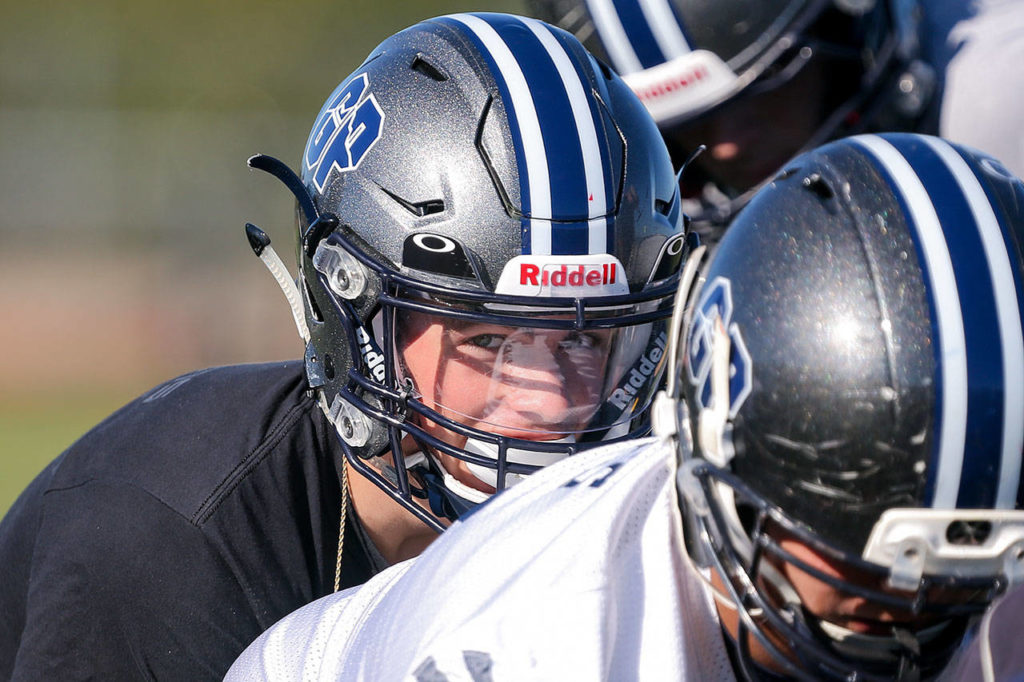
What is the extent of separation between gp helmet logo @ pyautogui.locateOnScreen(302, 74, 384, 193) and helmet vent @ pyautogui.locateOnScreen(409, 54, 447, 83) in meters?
0.09

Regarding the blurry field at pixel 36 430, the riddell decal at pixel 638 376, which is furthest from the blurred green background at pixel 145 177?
the riddell decal at pixel 638 376

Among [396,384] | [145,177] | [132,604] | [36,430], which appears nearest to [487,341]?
[396,384]

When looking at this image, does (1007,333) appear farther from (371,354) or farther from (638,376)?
(371,354)

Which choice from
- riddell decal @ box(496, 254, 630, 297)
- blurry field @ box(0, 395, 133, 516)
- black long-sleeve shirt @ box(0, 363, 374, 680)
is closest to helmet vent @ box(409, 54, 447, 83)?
riddell decal @ box(496, 254, 630, 297)

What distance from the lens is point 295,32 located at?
1131 centimetres

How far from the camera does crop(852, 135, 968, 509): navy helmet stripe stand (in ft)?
3.89

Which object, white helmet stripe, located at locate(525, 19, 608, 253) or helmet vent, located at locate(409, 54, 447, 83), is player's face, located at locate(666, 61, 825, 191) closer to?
white helmet stripe, located at locate(525, 19, 608, 253)

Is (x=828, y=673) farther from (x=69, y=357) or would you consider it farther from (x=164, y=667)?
(x=69, y=357)

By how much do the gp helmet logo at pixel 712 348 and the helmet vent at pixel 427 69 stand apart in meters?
0.90

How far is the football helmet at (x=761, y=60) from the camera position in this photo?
269cm

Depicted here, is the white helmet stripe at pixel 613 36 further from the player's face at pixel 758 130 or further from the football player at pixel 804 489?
the football player at pixel 804 489

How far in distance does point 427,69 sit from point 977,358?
126cm

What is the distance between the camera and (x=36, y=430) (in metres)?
7.51

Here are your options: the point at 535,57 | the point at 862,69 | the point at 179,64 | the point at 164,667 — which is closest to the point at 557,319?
the point at 535,57
